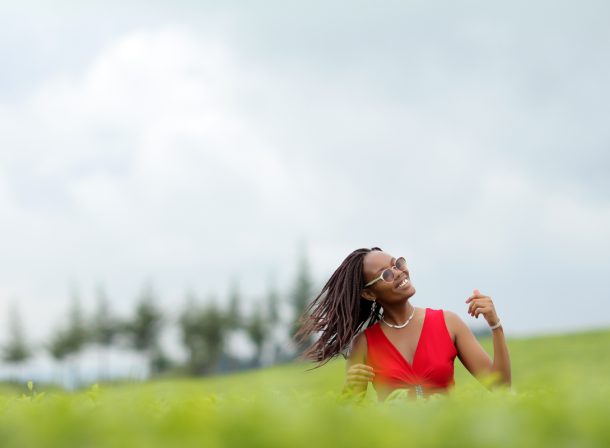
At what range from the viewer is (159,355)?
7688cm

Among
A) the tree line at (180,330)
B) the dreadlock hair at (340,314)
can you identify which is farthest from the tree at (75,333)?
the dreadlock hair at (340,314)

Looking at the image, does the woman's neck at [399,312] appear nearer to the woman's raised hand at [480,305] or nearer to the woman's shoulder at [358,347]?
the woman's shoulder at [358,347]

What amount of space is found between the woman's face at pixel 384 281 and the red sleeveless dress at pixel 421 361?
0.30 metres

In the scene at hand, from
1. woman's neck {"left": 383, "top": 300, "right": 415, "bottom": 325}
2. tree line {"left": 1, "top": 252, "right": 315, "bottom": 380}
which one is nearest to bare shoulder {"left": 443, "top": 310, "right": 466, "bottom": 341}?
woman's neck {"left": 383, "top": 300, "right": 415, "bottom": 325}

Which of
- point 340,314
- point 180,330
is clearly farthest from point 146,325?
point 340,314

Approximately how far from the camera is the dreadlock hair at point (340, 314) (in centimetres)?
644

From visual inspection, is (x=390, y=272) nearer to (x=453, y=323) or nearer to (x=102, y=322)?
(x=453, y=323)

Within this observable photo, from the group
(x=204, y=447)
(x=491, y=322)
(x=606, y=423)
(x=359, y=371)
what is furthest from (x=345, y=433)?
(x=491, y=322)

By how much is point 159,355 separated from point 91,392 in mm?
75932

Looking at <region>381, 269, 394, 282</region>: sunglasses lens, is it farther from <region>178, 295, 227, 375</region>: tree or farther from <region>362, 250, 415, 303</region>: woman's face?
<region>178, 295, 227, 375</region>: tree

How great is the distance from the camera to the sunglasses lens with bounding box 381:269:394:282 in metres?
6.27

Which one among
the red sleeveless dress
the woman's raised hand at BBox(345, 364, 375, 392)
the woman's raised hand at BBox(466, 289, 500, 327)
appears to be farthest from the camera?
the red sleeveless dress

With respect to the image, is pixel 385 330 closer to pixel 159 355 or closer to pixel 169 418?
pixel 169 418

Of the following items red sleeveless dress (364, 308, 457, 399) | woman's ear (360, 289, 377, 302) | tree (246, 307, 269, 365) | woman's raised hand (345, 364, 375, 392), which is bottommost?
tree (246, 307, 269, 365)
